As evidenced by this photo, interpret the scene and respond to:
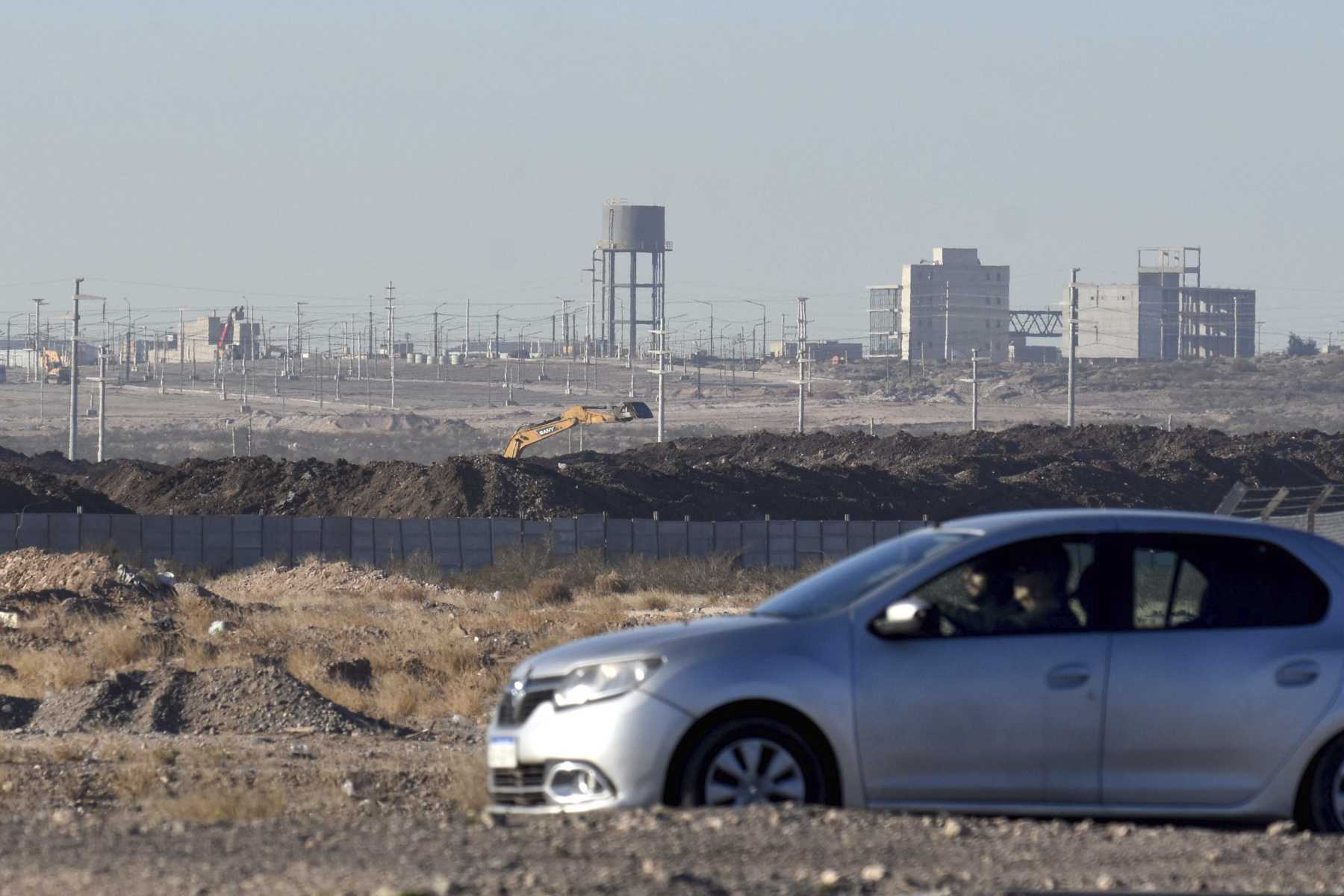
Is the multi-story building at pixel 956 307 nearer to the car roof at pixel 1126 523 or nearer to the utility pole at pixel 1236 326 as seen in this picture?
the utility pole at pixel 1236 326

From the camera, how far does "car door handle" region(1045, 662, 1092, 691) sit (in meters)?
7.62

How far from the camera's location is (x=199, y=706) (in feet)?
47.2

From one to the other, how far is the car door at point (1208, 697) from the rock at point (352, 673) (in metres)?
9.50

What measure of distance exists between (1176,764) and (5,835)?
5.04 meters

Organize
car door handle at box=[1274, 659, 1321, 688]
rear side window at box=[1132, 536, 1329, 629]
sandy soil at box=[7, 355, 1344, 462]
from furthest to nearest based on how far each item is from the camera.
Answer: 1. sandy soil at box=[7, 355, 1344, 462]
2. rear side window at box=[1132, 536, 1329, 629]
3. car door handle at box=[1274, 659, 1321, 688]

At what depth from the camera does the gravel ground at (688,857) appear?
20.2ft

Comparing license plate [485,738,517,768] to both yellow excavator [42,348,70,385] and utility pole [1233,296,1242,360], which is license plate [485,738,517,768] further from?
utility pole [1233,296,1242,360]

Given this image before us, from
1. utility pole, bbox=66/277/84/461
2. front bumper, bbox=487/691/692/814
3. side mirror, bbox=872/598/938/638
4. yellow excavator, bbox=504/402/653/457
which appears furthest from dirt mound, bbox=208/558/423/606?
utility pole, bbox=66/277/84/461

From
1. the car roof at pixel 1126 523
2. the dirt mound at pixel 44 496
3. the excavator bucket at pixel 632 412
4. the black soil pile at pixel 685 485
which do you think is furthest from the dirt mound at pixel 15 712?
the excavator bucket at pixel 632 412

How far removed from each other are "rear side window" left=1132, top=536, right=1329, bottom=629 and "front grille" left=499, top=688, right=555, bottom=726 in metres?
2.58

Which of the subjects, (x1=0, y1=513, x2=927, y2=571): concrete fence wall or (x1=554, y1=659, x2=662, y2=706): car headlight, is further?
(x1=0, y1=513, x2=927, y2=571): concrete fence wall

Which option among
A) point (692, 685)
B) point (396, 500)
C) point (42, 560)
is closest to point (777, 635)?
point (692, 685)

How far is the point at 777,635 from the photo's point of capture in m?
7.60

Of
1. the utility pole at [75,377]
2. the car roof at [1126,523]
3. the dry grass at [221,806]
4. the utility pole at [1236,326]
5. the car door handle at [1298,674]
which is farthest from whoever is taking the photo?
the utility pole at [1236,326]
